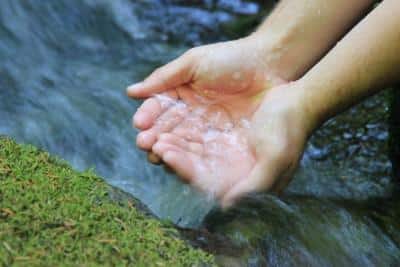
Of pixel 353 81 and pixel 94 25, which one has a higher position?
pixel 353 81

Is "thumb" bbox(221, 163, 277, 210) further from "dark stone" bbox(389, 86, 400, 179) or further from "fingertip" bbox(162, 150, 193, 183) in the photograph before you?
"dark stone" bbox(389, 86, 400, 179)

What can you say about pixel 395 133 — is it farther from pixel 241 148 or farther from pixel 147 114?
pixel 147 114

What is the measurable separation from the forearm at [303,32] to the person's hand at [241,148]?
36 cm

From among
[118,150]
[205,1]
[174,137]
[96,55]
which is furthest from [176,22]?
[174,137]

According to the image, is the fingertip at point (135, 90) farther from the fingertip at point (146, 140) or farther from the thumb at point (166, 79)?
the fingertip at point (146, 140)

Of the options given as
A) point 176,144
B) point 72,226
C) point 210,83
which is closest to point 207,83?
point 210,83

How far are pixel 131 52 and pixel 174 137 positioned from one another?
258 cm

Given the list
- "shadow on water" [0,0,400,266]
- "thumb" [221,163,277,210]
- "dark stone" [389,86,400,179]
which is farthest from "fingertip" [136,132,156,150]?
"dark stone" [389,86,400,179]

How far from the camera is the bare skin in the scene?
8.22ft

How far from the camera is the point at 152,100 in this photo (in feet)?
9.06

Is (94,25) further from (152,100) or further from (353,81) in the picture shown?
(353,81)

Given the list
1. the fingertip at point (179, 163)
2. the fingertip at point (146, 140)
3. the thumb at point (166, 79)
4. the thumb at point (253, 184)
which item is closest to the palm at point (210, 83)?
the thumb at point (166, 79)

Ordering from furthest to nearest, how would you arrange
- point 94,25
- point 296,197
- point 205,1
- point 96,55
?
point 205,1 < point 94,25 < point 96,55 < point 296,197

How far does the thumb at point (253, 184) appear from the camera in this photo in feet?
7.91
